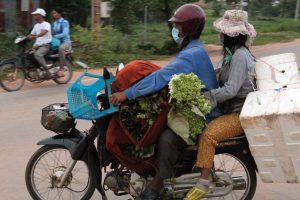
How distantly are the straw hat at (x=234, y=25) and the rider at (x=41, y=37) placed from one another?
782 cm

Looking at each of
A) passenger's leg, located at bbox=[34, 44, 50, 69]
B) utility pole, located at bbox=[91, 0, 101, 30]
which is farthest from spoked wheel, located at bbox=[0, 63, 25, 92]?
utility pole, located at bbox=[91, 0, 101, 30]

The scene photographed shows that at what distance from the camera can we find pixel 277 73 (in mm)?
3914

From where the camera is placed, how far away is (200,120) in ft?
12.6

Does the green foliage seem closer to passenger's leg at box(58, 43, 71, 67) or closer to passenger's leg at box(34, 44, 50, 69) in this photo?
passenger's leg at box(58, 43, 71, 67)

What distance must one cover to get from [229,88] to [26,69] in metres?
8.23

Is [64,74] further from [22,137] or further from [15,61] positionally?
[22,137]

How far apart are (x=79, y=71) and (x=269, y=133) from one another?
11463mm

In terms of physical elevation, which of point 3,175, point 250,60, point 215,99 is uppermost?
point 250,60

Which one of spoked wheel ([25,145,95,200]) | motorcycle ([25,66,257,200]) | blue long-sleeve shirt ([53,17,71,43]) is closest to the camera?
motorcycle ([25,66,257,200])

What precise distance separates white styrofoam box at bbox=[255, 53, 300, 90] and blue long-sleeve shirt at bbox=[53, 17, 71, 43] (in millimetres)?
8617

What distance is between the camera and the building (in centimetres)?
2048

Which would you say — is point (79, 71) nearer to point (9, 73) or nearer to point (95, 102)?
point (9, 73)

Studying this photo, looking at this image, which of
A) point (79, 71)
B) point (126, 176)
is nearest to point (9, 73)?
point (79, 71)

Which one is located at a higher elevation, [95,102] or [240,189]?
[95,102]
